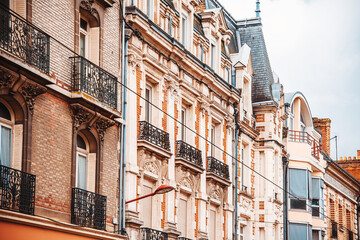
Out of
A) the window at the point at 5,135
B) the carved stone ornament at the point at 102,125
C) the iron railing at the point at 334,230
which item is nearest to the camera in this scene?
the window at the point at 5,135

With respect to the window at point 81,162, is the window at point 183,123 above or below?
above

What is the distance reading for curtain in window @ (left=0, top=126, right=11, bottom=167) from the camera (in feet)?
64.0

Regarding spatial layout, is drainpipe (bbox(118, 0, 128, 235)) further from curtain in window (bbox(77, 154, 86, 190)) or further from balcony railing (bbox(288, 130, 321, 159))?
balcony railing (bbox(288, 130, 321, 159))

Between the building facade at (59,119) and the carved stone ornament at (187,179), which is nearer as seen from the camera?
the building facade at (59,119)

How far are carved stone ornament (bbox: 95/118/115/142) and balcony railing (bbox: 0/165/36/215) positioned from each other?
4.19 metres

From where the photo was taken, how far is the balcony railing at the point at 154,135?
26.9 meters

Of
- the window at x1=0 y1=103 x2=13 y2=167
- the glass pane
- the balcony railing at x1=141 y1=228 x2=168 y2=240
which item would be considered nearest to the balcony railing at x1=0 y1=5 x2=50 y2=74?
the window at x1=0 y1=103 x2=13 y2=167

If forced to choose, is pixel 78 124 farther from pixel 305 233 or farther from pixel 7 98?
pixel 305 233

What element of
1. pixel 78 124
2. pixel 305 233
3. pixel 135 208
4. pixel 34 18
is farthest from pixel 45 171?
pixel 305 233

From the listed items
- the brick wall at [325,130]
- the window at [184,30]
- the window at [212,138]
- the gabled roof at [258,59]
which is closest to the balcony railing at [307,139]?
the gabled roof at [258,59]

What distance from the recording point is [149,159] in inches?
1078

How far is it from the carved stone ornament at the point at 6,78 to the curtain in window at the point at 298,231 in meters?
26.1

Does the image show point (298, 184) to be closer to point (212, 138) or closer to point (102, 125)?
point (212, 138)

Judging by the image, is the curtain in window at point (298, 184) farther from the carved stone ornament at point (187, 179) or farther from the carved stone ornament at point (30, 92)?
the carved stone ornament at point (30, 92)
